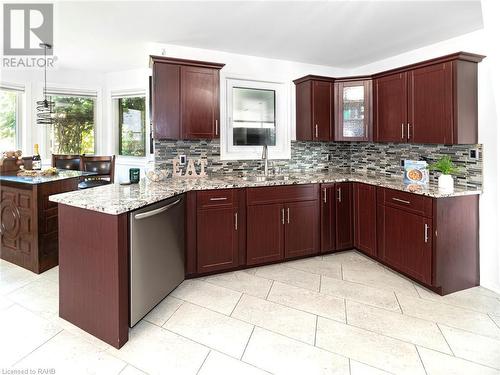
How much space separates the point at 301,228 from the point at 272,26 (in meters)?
2.05

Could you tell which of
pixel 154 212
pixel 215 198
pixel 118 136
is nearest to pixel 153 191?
Answer: pixel 154 212

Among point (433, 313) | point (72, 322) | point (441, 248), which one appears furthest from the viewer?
point (441, 248)

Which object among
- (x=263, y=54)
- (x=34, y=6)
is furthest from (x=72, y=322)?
(x=263, y=54)

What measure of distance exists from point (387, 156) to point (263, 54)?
1.99 m

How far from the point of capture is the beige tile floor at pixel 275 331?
70.4 inches

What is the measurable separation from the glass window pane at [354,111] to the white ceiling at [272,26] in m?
0.44

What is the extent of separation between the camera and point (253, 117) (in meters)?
3.91

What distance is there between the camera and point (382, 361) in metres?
1.81

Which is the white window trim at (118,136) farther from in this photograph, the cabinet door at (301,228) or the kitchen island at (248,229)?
the cabinet door at (301,228)

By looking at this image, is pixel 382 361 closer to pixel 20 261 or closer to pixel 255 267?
pixel 255 267

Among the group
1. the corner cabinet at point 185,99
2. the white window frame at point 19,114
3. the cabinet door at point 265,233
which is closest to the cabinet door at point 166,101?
the corner cabinet at point 185,99

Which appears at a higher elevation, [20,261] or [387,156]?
[387,156]

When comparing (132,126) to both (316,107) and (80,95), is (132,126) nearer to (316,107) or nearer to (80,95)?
(80,95)

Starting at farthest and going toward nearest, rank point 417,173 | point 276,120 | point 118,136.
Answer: point 118,136
point 276,120
point 417,173
